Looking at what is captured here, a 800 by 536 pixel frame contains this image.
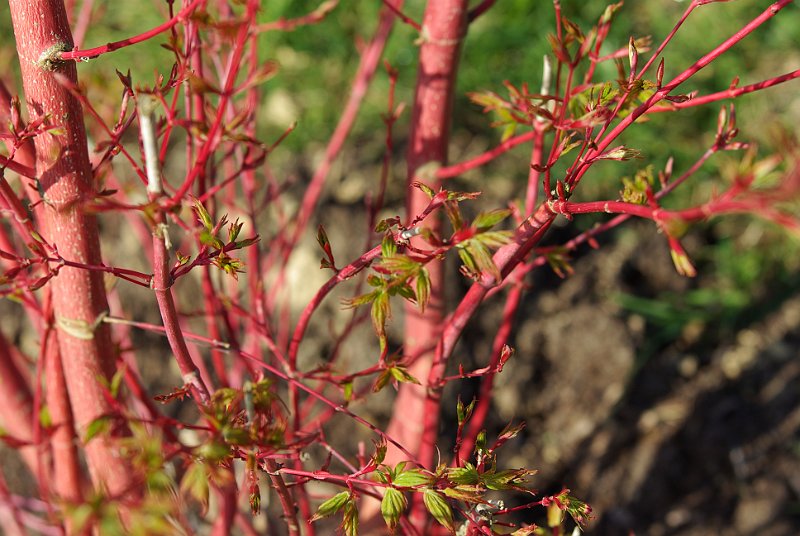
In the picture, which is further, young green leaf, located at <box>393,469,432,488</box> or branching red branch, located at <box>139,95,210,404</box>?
young green leaf, located at <box>393,469,432,488</box>

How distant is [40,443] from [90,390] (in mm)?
160

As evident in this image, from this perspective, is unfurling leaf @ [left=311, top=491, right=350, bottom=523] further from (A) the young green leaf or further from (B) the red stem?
(B) the red stem

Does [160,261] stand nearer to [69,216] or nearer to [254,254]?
[69,216]

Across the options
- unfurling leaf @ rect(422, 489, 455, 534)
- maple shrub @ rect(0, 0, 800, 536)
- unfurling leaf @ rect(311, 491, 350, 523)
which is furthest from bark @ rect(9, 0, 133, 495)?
unfurling leaf @ rect(422, 489, 455, 534)

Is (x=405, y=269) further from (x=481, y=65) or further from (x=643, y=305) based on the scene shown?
(x=481, y=65)

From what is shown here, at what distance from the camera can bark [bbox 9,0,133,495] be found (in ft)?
2.72

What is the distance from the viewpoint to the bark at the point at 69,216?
0.83 m

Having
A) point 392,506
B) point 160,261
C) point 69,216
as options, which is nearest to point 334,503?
point 392,506

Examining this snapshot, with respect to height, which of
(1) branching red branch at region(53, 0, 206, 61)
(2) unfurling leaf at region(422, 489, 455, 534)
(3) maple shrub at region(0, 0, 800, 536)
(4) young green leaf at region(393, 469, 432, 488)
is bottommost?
(2) unfurling leaf at region(422, 489, 455, 534)

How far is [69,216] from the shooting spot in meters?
0.92

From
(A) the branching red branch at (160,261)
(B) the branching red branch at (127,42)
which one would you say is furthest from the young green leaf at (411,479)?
(B) the branching red branch at (127,42)

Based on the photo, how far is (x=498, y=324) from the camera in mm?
2211

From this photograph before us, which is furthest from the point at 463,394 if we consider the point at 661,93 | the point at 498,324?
the point at 661,93

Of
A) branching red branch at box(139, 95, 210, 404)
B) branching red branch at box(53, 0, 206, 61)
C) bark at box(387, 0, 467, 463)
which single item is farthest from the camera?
bark at box(387, 0, 467, 463)
